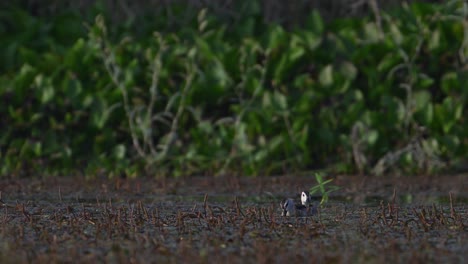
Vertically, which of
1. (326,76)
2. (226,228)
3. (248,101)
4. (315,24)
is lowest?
(226,228)

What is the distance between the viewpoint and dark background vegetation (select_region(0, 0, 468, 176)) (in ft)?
26.2

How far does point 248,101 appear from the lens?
805 centimetres

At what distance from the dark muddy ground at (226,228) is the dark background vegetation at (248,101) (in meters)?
0.98

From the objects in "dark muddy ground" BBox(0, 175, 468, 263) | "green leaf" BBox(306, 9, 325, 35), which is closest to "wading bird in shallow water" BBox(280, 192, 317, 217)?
"dark muddy ground" BBox(0, 175, 468, 263)

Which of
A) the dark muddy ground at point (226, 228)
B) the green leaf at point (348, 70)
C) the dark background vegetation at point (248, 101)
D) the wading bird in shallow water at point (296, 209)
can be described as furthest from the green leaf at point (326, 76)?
the wading bird in shallow water at point (296, 209)

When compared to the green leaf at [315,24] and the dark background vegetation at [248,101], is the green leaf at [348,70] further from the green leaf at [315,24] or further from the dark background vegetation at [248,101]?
the green leaf at [315,24]

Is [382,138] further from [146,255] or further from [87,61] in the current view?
[146,255]

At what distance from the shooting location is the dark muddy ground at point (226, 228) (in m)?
3.98

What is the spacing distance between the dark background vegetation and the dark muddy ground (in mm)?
980

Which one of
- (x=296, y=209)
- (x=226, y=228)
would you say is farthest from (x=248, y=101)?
(x=226, y=228)

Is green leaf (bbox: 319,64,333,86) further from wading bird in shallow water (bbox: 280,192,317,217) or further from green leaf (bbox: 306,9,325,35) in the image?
wading bird in shallow water (bbox: 280,192,317,217)

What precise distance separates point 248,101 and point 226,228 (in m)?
3.36

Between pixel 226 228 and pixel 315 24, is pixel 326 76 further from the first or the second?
pixel 226 228

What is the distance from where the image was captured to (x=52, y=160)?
8.14 meters
